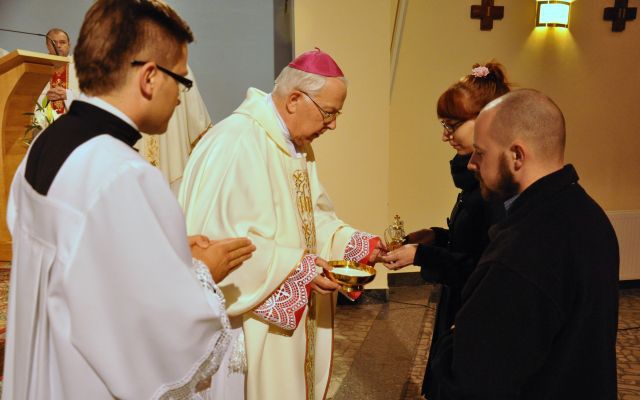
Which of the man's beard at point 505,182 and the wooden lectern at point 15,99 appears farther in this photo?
the wooden lectern at point 15,99

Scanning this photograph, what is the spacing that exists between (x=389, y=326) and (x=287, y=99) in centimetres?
300

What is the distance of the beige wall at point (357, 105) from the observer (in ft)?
17.1

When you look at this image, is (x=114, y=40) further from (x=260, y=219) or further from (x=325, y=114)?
(x=325, y=114)

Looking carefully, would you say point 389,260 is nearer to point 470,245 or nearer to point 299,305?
point 470,245

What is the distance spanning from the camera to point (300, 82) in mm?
2637

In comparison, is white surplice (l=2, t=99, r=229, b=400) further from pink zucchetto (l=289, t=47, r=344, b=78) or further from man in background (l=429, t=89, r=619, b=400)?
pink zucchetto (l=289, t=47, r=344, b=78)

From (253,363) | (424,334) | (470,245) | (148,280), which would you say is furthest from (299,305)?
(424,334)

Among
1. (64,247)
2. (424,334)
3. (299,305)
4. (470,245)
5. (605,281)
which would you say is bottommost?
(424,334)

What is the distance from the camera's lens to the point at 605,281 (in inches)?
61.5

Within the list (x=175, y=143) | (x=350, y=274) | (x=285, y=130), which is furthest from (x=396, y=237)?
(x=175, y=143)

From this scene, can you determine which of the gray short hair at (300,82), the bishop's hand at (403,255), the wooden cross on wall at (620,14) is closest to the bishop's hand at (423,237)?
the bishop's hand at (403,255)

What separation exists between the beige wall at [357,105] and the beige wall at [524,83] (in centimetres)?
88

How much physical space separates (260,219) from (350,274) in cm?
48

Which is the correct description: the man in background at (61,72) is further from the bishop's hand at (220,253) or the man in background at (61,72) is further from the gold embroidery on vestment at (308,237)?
the bishop's hand at (220,253)
